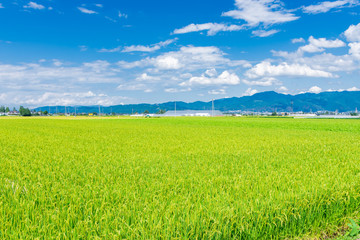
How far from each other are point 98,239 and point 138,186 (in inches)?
99.0

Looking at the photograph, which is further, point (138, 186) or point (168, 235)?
point (138, 186)

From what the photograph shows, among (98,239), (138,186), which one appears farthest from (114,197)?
(98,239)

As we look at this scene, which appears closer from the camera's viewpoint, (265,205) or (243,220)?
(243,220)

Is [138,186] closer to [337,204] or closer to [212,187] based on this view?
[212,187]

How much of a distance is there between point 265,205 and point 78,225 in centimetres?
303

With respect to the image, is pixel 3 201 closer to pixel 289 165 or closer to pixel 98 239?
pixel 98 239

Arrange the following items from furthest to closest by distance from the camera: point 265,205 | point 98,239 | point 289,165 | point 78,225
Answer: point 289,165, point 265,205, point 78,225, point 98,239

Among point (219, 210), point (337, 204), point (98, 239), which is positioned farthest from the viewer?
point (337, 204)

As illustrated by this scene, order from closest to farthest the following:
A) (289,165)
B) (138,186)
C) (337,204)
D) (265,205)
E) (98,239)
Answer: (98,239) → (265,205) → (337,204) → (138,186) → (289,165)

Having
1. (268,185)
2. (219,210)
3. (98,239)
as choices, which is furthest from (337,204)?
(98,239)

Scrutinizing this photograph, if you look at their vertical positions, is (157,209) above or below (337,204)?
above

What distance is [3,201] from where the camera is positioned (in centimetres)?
495

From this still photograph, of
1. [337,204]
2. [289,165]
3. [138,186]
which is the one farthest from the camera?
[289,165]

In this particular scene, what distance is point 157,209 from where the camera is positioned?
4062mm
